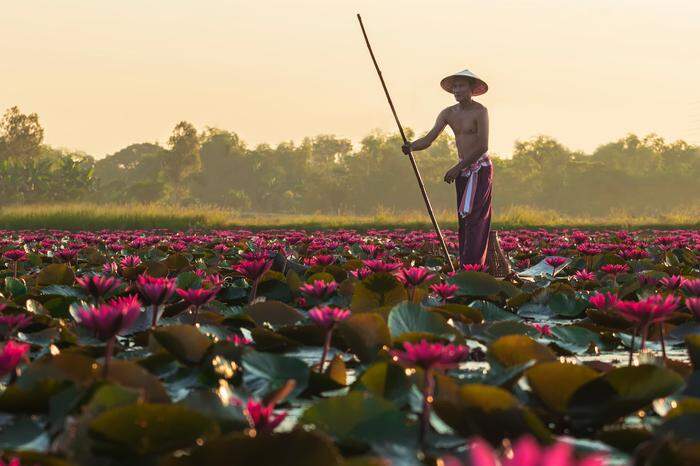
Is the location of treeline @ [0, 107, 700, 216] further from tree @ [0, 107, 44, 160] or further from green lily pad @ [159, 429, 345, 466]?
green lily pad @ [159, 429, 345, 466]

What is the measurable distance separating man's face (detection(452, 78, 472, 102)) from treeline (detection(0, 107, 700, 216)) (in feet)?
155

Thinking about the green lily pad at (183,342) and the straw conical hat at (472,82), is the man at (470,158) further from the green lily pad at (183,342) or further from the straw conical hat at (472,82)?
the green lily pad at (183,342)

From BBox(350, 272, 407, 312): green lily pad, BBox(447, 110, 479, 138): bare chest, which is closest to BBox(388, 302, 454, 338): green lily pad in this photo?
BBox(350, 272, 407, 312): green lily pad

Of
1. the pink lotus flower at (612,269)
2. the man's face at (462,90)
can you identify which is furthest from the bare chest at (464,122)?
the pink lotus flower at (612,269)

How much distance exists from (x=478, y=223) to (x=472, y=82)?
1147 mm

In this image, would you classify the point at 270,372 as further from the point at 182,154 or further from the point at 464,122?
the point at 182,154

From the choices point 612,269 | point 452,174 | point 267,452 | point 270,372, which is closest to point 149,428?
point 267,452

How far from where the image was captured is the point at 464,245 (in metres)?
6.64

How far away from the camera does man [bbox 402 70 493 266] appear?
6.32m

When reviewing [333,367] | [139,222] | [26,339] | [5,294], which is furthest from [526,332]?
[139,222]

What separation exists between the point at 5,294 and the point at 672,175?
73772 millimetres

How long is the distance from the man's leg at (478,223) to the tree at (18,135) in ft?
178

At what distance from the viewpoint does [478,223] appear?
6.55m

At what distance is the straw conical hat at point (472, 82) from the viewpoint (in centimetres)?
621
